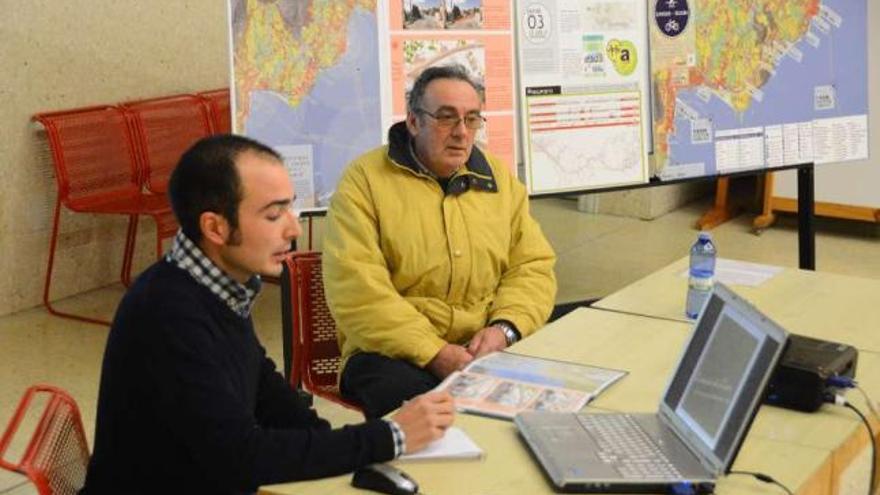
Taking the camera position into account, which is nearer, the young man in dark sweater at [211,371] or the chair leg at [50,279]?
the young man in dark sweater at [211,371]

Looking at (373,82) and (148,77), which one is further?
(148,77)

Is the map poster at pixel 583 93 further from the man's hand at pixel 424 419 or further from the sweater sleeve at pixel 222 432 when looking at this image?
the sweater sleeve at pixel 222 432

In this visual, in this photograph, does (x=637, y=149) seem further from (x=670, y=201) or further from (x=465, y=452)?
(x=670, y=201)

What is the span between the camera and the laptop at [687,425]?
224 centimetres

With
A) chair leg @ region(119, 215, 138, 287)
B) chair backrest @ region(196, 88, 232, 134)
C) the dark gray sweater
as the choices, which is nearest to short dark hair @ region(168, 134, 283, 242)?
the dark gray sweater

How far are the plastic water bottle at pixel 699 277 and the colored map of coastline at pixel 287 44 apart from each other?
1498mm

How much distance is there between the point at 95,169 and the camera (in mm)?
6020

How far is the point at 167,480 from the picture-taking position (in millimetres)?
2457

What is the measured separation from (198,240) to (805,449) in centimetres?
122

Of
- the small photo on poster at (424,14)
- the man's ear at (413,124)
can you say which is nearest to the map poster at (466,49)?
the small photo on poster at (424,14)

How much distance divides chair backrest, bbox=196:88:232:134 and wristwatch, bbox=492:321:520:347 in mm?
3187

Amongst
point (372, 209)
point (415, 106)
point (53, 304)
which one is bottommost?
point (53, 304)

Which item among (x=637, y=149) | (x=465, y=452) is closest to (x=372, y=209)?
(x=465, y=452)

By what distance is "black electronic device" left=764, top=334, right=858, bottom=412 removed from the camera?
2695 mm
